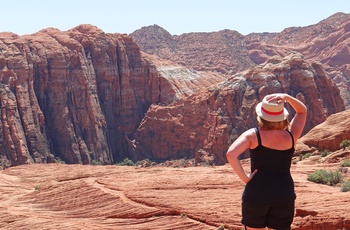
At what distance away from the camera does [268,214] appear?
5.47m

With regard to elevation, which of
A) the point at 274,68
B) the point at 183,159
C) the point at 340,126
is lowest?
the point at 183,159

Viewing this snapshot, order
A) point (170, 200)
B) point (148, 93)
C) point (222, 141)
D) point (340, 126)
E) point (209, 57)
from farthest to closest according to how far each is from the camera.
Answer: point (209, 57), point (148, 93), point (222, 141), point (340, 126), point (170, 200)

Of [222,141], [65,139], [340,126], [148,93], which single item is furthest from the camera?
[148,93]

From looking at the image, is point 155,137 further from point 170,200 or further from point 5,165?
point 170,200

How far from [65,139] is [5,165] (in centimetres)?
816

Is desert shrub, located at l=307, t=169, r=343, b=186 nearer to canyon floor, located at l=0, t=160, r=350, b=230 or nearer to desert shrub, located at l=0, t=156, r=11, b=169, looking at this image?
canyon floor, located at l=0, t=160, r=350, b=230

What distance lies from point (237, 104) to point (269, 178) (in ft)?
139

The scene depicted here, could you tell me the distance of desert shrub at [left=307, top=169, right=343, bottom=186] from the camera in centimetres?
1564

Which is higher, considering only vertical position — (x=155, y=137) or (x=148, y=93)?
A: (x=148, y=93)

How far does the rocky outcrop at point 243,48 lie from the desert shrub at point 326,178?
76.2 metres

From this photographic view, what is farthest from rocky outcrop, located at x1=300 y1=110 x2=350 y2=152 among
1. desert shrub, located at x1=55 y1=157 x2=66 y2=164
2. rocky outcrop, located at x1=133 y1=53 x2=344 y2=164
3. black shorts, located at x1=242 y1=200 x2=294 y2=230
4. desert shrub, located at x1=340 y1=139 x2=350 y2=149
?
desert shrub, located at x1=55 y1=157 x2=66 y2=164

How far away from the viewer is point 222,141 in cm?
4519

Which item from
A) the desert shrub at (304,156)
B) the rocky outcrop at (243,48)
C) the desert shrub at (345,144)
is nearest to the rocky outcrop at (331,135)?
the desert shrub at (304,156)

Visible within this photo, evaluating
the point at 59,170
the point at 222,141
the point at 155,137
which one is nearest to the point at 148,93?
the point at 155,137
